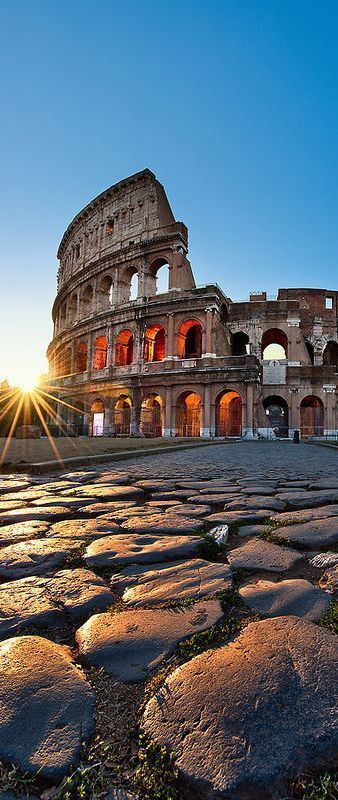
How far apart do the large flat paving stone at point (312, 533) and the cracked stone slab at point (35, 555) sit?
1.12 meters

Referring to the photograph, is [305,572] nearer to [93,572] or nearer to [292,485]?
[93,572]

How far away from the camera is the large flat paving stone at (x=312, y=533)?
2.01 m

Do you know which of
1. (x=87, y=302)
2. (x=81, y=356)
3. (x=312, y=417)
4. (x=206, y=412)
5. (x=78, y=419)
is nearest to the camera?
(x=206, y=412)

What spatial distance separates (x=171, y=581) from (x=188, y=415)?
81.0 ft

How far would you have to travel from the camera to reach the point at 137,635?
44.5 inches

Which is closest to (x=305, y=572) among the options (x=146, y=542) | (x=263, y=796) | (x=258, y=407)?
(x=146, y=542)

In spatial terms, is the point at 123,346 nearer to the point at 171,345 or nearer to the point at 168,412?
the point at 171,345

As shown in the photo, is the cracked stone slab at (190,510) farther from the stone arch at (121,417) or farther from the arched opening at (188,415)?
the stone arch at (121,417)

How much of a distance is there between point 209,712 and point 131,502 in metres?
2.55

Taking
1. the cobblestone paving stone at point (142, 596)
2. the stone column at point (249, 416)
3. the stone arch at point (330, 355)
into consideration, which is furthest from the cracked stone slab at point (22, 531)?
the stone arch at point (330, 355)

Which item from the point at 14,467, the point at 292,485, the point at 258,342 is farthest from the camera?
the point at 258,342

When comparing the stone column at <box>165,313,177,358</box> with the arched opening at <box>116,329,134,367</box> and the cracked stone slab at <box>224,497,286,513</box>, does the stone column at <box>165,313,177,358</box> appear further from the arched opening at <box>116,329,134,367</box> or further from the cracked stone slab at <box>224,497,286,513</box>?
the cracked stone slab at <box>224,497,286,513</box>

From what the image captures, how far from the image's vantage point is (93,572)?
167cm

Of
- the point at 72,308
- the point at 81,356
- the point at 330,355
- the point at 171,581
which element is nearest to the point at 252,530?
the point at 171,581
